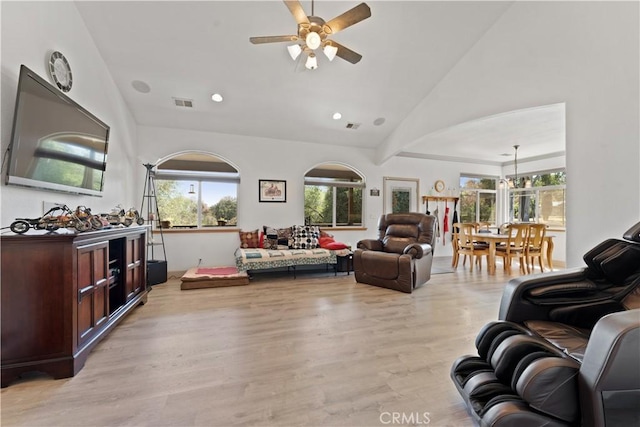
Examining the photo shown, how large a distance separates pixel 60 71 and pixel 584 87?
17.2ft

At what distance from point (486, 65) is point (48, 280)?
205 inches

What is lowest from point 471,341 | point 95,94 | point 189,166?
point 471,341

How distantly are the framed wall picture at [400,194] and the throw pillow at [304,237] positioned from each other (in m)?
2.21

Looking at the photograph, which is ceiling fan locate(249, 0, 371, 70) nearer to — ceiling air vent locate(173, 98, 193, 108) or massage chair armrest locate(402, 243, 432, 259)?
ceiling air vent locate(173, 98, 193, 108)

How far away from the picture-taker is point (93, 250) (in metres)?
2.16

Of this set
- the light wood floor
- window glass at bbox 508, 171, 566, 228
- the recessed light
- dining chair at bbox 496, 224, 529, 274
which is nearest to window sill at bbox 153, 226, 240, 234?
the light wood floor

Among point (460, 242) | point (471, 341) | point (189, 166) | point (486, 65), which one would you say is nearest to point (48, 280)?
point (471, 341)

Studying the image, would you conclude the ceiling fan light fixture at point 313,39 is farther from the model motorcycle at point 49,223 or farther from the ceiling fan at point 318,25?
the model motorcycle at point 49,223

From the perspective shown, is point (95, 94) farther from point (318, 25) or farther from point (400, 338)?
point (400, 338)

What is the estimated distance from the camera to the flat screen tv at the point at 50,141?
1937mm

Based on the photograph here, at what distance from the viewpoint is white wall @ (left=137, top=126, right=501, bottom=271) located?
4961 mm

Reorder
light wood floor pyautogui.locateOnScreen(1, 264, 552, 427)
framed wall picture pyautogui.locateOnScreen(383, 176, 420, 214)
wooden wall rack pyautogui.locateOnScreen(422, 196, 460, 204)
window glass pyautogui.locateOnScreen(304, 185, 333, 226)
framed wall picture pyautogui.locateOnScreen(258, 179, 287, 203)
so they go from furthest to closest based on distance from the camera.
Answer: wooden wall rack pyautogui.locateOnScreen(422, 196, 460, 204) → framed wall picture pyautogui.locateOnScreen(383, 176, 420, 214) → window glass pyautogui.locateOnScreen(304, 185, 333, 226) → framed wall picture pyautogui.locateOnScreen(258, 179, 287, 203) → light wood floor pyautogui.locateOnScreen(1, 264, 552, 427)

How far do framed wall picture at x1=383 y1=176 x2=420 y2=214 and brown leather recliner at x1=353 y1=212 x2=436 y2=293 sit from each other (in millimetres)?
1790

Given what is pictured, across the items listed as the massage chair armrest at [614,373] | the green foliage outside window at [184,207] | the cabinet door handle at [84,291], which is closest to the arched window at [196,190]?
the green foliage outside window at [184,207]
